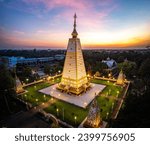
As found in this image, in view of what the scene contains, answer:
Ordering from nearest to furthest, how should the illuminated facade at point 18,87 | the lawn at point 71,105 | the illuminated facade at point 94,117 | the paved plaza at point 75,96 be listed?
1. the illuminated facade at point 94,117
2. the lawn at point 71,105
3. the paved plaza at point 75,96
4. the illuminated facade at point 18,87

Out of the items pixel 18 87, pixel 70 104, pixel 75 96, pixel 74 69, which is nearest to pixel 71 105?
pixel 70 104

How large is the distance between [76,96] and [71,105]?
1989 mm

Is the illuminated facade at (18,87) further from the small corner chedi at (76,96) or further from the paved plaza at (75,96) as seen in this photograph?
the paved plaza at (75,96)

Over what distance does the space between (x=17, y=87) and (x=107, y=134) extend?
38.3 ft

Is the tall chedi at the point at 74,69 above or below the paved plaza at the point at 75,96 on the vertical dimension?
above

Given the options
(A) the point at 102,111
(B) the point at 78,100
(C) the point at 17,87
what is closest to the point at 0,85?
(C) the point at 17,87

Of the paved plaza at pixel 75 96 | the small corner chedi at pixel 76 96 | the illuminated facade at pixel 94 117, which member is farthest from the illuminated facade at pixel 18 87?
the illuminated facade at pixel 94 117

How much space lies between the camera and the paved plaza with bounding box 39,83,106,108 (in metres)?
11.6

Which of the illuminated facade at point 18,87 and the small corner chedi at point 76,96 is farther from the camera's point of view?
the illuminated facade at point 18,87

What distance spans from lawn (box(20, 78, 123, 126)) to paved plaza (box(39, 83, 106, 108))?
1.67ft

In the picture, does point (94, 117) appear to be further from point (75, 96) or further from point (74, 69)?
point (74, 69)

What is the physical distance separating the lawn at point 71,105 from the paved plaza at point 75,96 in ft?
1.67

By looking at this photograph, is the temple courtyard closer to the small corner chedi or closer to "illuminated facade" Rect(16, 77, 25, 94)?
the small corner chedi

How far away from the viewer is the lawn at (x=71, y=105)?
9353mm
